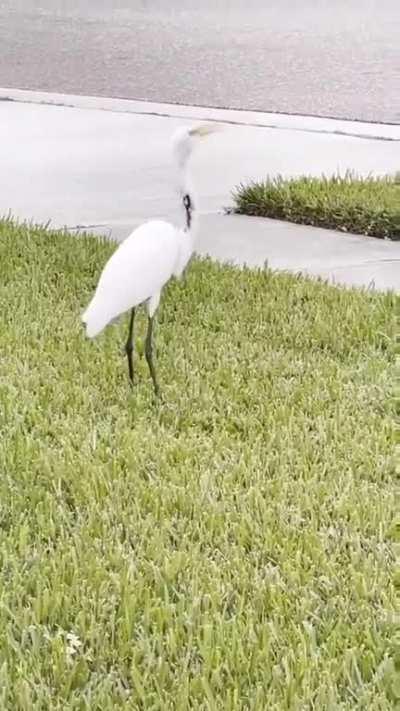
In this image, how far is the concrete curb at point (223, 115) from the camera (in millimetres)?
9023

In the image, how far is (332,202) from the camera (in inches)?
254

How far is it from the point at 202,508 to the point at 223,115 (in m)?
6.93

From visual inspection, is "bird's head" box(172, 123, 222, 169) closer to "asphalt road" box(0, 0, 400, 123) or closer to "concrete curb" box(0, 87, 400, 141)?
"concrete curb" box(0, 87, 400, 141)

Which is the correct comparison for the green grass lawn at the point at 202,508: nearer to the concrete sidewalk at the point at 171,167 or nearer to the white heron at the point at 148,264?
the white heron at the point at 148,264

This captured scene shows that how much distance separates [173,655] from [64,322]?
7.22 feet

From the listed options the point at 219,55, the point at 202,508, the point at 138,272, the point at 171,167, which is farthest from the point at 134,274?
the point at 219,55

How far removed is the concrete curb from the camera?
9.02 m

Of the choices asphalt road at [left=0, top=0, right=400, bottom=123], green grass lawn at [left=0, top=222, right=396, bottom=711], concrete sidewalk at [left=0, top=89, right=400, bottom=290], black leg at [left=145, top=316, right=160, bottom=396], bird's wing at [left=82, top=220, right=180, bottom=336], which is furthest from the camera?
asphalt road at [left=0, top=0, right=400, bottom=123]

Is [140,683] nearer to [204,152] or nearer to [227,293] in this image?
[227,293]

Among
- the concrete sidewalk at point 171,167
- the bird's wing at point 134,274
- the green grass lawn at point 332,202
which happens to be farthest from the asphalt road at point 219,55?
the bird's wing at point 134,274

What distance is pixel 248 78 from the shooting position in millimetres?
12359

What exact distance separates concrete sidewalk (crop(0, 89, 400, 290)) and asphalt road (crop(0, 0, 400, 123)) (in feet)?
3.50

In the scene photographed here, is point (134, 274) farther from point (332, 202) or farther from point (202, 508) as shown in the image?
point (332, 202)

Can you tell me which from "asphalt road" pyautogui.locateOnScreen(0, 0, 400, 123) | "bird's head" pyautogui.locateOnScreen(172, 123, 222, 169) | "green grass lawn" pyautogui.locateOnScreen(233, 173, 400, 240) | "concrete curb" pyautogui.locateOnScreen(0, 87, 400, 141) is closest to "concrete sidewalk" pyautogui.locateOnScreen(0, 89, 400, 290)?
"concrete curb" pyautogui.locateOnScreen(0, 87, 400, 141)
